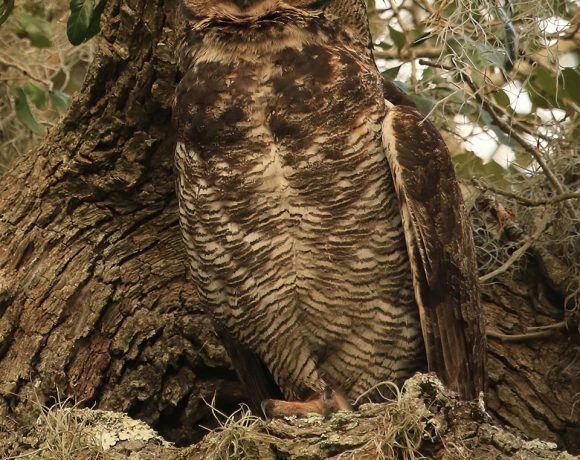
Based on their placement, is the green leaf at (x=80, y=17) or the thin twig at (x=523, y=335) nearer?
the green leaf at (x=80, y=17)

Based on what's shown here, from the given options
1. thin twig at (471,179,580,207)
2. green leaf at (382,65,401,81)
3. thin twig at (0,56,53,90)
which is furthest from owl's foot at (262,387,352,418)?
thin twig at (0,56,53,90)

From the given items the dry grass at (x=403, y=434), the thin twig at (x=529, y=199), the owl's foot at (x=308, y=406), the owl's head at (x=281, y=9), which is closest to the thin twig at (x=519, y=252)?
the thin twig at (x=529, y=199)

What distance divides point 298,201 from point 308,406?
0.57 metres

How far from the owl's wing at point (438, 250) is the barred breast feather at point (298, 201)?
Answer: 0.19ft

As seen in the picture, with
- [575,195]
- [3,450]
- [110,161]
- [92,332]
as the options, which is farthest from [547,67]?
[3,450]

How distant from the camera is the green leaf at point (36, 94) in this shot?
3.69m

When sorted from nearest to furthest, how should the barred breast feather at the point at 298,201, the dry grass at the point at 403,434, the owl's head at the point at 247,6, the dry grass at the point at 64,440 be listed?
the dry grass at the point at 403,434
the dry grass at the point at 64,440
the barred breast feather at the point at 298,201
the owl's head at the point at 247,6

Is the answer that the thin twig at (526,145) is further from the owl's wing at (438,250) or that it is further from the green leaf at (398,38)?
the green leaf at (398,38)

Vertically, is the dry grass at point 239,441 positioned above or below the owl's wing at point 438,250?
below

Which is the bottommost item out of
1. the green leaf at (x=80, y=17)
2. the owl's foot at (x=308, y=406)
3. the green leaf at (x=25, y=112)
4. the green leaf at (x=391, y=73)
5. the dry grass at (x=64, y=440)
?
the dry grass at (x=64, y=440)

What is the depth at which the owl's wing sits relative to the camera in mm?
2652

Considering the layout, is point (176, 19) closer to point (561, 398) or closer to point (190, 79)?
point (190, 79)

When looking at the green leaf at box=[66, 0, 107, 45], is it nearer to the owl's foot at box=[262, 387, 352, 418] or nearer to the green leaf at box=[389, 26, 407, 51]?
the green leaf at box=[389, 26, 407, 51]

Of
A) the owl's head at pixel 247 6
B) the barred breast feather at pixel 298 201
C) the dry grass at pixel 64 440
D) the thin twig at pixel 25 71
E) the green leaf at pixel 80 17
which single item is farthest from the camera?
the thin twig at pixel 25 71
